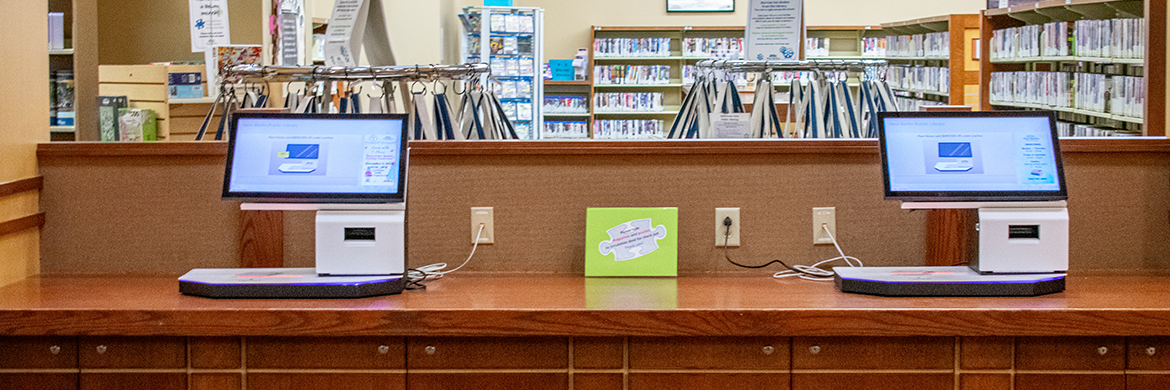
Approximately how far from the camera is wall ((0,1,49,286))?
242 cm

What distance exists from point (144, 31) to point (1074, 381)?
19.8ft

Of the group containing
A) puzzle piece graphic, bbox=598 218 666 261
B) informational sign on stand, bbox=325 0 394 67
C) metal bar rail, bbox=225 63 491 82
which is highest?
informational sign on stand, bbox=325 0 394 67

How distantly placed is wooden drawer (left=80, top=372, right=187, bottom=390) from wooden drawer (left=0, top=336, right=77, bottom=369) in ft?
0.20

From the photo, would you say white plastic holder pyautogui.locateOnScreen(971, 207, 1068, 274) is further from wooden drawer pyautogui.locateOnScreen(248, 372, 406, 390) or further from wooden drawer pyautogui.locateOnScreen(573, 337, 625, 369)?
wooden drawer pyautogui.locateOnScreen(248, 372, 406, 390)

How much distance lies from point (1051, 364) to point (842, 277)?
490 millimetres

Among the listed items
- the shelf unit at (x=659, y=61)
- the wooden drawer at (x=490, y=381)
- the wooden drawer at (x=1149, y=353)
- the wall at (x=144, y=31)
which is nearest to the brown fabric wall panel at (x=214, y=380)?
the wooden drawer at (x=490, y=381)

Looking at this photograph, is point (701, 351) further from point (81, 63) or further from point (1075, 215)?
point (81, 63)

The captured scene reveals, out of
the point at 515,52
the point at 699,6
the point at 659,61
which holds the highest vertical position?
the point at 699,6

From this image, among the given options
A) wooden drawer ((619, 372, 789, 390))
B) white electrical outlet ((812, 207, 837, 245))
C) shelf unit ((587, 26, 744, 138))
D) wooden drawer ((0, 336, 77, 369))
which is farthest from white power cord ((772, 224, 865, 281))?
shelf unit ((587, 26, 744, 138))

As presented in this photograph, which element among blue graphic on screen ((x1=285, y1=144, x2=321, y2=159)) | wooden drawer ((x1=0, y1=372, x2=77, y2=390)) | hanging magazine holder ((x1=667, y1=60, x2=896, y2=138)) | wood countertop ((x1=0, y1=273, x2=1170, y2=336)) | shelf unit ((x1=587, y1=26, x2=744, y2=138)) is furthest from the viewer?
shelf unit ((x1=587, y1=26, x2=744, y2=138))

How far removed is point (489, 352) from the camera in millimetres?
2164

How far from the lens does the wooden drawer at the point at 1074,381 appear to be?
2.15 metres

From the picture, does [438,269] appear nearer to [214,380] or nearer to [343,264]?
[343,264]

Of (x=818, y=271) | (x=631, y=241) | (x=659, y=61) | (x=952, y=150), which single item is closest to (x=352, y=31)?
(x=631, y=241)
